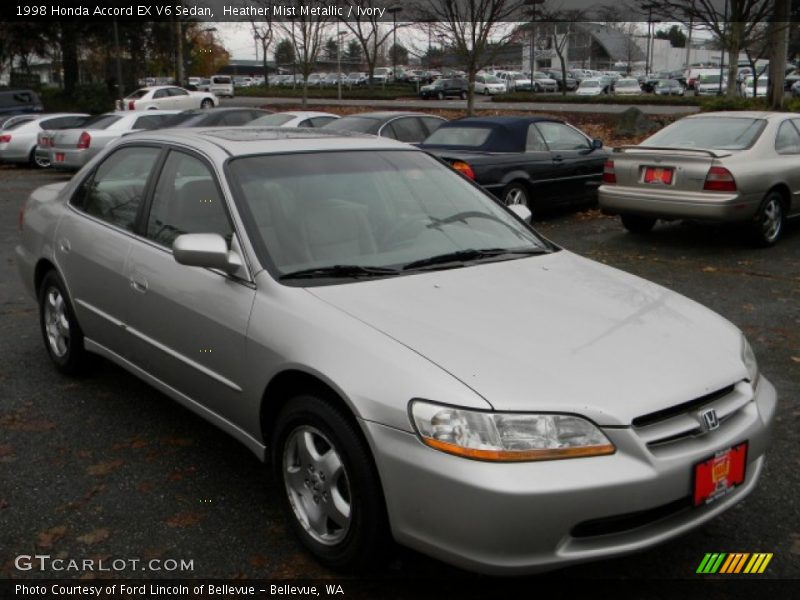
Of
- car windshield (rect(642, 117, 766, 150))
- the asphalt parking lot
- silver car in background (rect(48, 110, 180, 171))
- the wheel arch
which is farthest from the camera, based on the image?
silver car in background (rect(48, 110, 180, 171))

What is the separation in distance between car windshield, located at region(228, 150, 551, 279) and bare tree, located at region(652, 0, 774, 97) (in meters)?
18.9

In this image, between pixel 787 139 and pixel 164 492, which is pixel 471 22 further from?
pixel 164 492

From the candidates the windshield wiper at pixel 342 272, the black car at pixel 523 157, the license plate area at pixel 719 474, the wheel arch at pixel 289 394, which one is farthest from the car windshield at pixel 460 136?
the license plate area at pixel 719 474

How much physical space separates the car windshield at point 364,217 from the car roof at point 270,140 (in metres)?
0.06

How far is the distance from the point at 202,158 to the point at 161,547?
177cm

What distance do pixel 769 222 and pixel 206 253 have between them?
24.8 feet

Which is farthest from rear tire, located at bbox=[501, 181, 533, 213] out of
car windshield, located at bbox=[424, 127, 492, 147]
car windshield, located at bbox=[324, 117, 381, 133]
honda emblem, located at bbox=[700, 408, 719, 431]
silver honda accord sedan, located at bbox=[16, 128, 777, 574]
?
honda emblem, located at bbox=[700, 408, 719, 431]

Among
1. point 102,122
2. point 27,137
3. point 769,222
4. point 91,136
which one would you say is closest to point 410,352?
point 769,222

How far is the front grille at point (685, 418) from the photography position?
266 centimetres

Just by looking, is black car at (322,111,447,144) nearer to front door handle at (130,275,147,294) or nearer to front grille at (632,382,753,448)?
front door handle at (130,275,147,294)

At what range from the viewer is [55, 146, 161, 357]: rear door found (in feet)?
14.2

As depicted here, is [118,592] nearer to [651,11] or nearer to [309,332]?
[309,332]

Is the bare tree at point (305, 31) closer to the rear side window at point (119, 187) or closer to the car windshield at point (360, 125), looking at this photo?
the car windshield at point (360, 125)

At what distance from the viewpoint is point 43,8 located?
119ft
